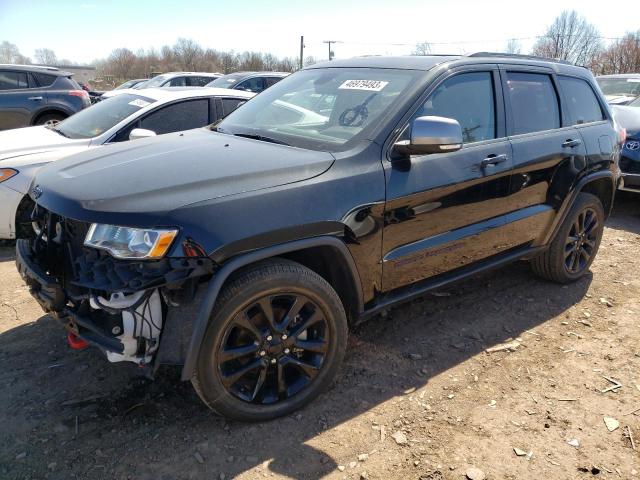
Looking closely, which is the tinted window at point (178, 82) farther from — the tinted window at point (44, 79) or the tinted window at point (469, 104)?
the tinted window at point (469, 104)

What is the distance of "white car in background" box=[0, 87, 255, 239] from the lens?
4.52 metres

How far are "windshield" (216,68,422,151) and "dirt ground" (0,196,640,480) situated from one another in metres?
1.39

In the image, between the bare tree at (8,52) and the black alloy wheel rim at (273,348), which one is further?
the bare tree at (8,52)

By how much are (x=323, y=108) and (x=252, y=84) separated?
1000 cm

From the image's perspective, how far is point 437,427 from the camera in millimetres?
2625

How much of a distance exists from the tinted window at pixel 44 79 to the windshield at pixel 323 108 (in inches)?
286

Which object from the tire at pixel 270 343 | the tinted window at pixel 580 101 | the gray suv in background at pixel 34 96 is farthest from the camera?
the gray suv in background at pixel 34 96

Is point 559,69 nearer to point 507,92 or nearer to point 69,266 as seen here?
point 507,92

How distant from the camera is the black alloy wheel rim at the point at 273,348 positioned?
7.96 feet

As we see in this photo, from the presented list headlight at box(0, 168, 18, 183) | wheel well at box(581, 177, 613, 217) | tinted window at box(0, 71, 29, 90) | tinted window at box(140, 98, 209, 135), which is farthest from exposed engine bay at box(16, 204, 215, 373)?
tinted window at box(0, 71, 29, 90)

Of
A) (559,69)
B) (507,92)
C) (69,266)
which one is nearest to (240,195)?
(69,266)

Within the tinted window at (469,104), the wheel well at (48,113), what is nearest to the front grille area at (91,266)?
the tinted window at (469,104)

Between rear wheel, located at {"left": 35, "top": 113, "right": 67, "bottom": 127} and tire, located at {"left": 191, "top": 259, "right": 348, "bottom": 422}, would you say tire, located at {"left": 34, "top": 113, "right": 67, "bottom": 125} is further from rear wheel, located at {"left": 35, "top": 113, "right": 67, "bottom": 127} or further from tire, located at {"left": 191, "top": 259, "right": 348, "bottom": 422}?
tire, located at {"left": 191, "top": 259, "right": 348, "bottom": 422}

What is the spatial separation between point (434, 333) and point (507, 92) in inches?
67.9
